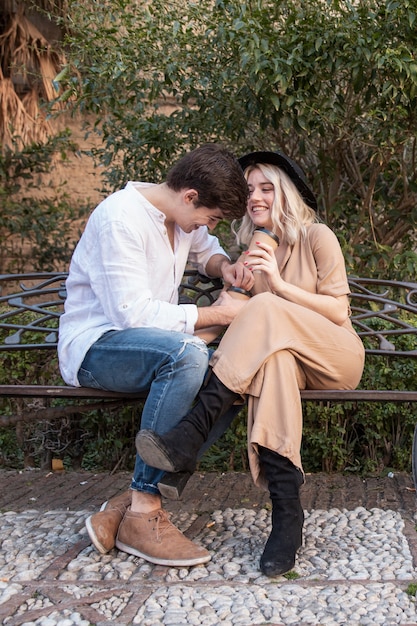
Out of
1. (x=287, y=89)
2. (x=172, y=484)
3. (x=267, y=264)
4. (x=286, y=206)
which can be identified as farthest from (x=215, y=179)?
(x=287, y=89)

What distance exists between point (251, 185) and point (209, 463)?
5.50ft

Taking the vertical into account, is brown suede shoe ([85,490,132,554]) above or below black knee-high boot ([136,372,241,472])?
below

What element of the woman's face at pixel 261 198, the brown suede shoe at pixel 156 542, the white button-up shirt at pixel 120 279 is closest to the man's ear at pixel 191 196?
the white button-up shirt at pixel 120 279

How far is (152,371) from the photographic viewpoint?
299cm

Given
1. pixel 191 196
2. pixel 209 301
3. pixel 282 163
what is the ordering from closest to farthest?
pixel 191 196 < pixel 282 163 < pixel 209 301

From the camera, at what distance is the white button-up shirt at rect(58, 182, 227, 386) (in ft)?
9.88

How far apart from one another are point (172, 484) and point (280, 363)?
0.60m

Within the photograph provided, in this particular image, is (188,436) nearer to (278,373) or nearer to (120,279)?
(278,373)

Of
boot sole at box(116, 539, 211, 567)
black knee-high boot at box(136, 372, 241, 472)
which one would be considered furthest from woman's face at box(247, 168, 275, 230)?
boot sole at box(116, 539, 211, 567)

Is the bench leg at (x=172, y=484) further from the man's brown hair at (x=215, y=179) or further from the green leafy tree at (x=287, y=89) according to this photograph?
the green leafy tree at (x=287, y=89)

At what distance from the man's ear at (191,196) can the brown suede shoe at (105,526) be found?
1.26 meters

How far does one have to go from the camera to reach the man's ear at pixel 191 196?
3.13 meters

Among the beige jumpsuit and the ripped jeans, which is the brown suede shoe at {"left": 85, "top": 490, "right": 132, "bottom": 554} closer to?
the ripped jeans

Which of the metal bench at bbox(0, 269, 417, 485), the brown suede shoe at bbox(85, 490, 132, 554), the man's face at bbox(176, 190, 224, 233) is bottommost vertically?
the brown suede shoe at bbox(85, 490, 132, 554)
